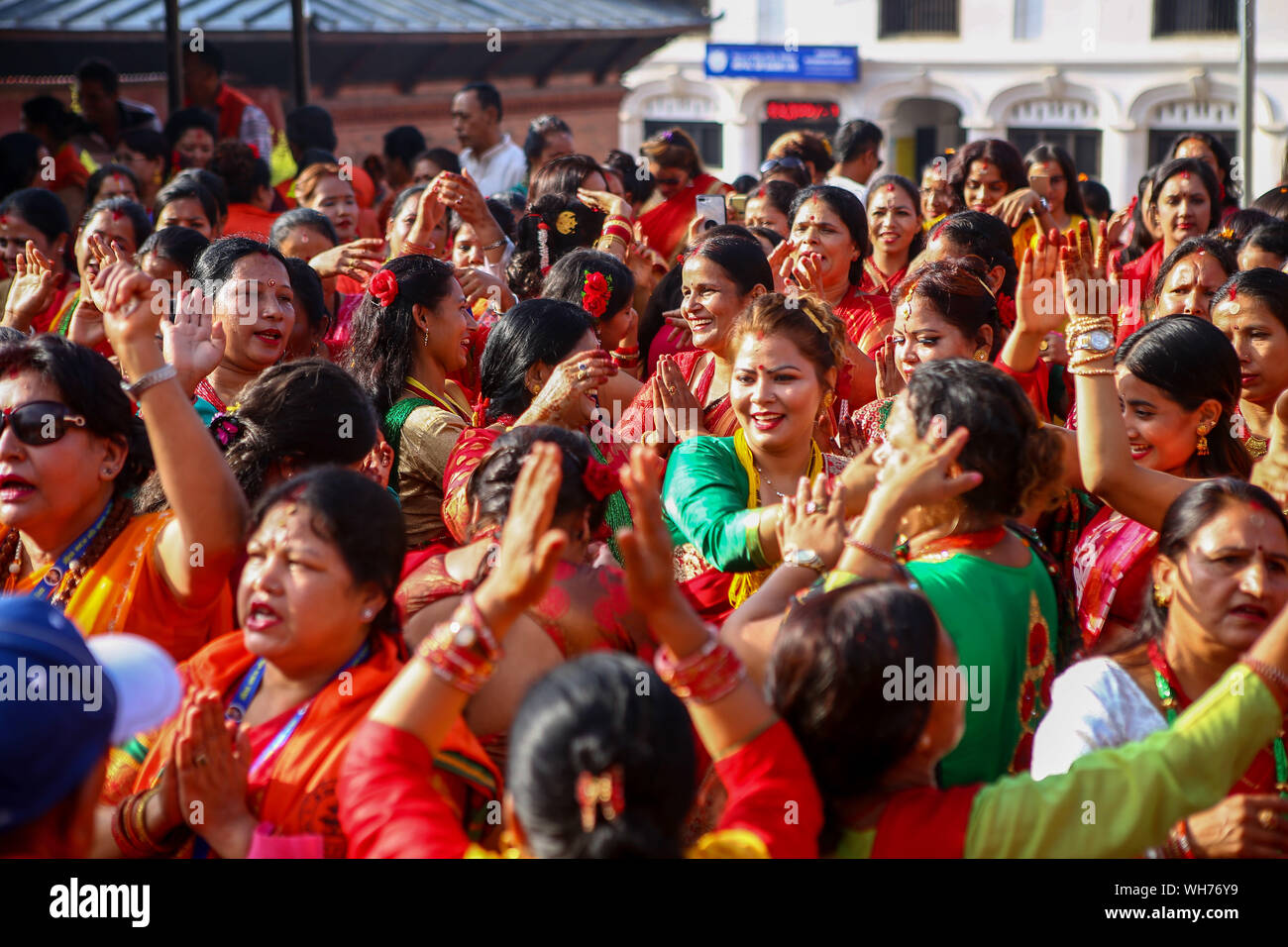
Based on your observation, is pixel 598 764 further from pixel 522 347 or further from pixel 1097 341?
pixel 522 347

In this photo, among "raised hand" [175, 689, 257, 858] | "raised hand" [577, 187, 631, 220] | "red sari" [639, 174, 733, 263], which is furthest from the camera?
"red sari" [639, 174, 733, 263]

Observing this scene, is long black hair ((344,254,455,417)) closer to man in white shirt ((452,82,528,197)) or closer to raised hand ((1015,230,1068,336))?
raised hand ((1015,230,1068,336))

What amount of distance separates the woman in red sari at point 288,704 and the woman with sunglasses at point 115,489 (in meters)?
0.21

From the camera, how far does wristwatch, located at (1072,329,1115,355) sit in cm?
259

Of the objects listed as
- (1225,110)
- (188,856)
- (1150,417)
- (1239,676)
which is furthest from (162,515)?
(1225,110)

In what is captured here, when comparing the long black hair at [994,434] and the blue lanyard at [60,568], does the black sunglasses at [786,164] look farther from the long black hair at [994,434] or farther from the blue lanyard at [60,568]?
the blue lanyard at [60,568]

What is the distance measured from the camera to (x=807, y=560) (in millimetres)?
2246

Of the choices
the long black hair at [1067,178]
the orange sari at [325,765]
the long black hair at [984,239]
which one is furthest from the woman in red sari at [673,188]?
the orange sari at [325,765]

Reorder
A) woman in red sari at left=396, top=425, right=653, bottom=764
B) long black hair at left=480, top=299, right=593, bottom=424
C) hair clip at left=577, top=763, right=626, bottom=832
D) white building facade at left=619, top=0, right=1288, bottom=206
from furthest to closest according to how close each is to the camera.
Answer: white building facade at left=619, top=0, right=1288, bottom=206 → long black hair at left=480, top=299, right=593, bottom=424 → woman in red sari at left=396, top=425, right=653, bottom=764 → hair clip at left=577, top=763, right=626, bottom=832

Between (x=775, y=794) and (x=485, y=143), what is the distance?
6531 millimetres

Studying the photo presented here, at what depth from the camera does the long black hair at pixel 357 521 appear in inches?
81.0

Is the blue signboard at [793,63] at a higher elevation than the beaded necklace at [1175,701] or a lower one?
higher

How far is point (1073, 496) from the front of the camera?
3062mm

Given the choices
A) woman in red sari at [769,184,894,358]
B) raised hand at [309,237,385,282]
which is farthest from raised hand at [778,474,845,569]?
raised hand at [309,237,385,282]
